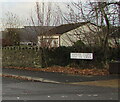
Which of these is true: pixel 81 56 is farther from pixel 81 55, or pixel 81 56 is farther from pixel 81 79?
pixel 81 79

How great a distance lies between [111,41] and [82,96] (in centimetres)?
1130

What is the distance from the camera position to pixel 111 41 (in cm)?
1995

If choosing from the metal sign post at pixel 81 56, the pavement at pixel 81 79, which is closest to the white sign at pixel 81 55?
the metal sign post at pixel 81 56

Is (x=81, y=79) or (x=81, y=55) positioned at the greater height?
(x=81, y=55)

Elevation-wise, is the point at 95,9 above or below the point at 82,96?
above

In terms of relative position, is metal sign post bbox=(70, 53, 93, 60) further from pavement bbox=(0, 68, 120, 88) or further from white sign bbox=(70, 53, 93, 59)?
pavement bbox=(0, 68, 120, 88)

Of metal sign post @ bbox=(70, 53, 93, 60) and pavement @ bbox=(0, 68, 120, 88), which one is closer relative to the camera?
pavement @ bbox=(0, 68, 120, 88)

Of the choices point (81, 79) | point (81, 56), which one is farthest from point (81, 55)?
point (81, 79)

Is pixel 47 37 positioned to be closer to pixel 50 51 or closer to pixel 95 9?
pixel 50 51

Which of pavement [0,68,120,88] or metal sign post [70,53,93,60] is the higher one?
metal sign post [70,53,93,60]

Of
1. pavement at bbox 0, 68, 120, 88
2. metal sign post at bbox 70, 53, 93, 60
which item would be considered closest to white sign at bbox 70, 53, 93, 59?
metal sign post at bbox 70, 53, 93, 60

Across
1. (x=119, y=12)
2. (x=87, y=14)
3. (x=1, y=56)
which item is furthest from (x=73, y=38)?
(x=1, y=56)

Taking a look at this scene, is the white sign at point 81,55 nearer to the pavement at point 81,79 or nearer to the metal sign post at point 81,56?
the metal sign post at point 81,56

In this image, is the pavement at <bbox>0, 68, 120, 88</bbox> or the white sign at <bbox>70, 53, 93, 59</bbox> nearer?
the pavement at <bbox>0, 68, 120, 88</bbox>
